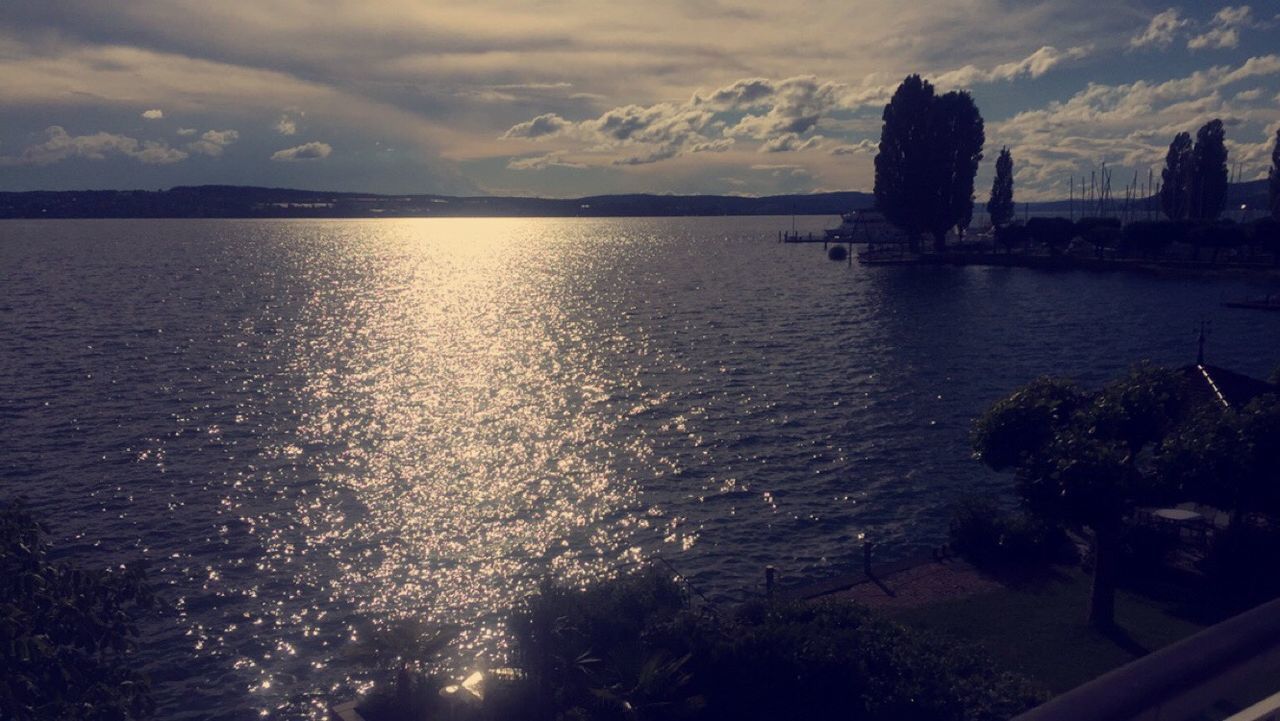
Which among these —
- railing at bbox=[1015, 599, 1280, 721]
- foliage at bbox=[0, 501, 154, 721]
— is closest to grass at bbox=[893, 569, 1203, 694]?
foliage at bbox=[0, 501, 154, 721]

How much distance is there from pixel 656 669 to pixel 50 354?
6223 centimetres

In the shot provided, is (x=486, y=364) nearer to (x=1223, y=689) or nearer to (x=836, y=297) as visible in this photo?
(x=836, y=297)

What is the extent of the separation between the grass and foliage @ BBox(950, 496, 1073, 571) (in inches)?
57.5

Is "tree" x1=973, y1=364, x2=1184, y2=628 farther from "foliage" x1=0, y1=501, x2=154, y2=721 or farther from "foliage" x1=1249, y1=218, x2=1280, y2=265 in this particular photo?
"foliage" x1=1249, y1=218, x2=1280, y2=265

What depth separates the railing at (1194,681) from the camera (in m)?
3.10

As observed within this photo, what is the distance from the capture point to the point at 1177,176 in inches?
5969

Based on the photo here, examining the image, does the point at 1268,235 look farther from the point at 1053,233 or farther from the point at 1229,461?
the point at 1229,461

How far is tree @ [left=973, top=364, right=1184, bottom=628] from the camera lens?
19656 millimetres

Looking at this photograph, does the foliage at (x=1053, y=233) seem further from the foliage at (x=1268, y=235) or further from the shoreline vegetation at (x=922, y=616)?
the shoreline vegetation at (x=922, y=616)

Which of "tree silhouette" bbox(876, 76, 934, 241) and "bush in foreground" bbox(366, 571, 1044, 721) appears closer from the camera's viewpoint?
"bush in foreground" bbox(366, 571, 1044, 721)

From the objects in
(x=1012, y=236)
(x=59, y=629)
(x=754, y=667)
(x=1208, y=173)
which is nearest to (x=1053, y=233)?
(x=1012, y=236)

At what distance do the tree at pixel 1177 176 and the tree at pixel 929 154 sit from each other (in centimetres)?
3661

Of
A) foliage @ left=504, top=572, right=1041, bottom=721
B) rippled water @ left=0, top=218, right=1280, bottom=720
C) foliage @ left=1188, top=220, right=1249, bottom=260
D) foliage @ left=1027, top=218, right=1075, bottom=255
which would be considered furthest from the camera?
foliage @ left=1027, top=218, right=1075, bottom=255

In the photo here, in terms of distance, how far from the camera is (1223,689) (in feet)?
11.6
